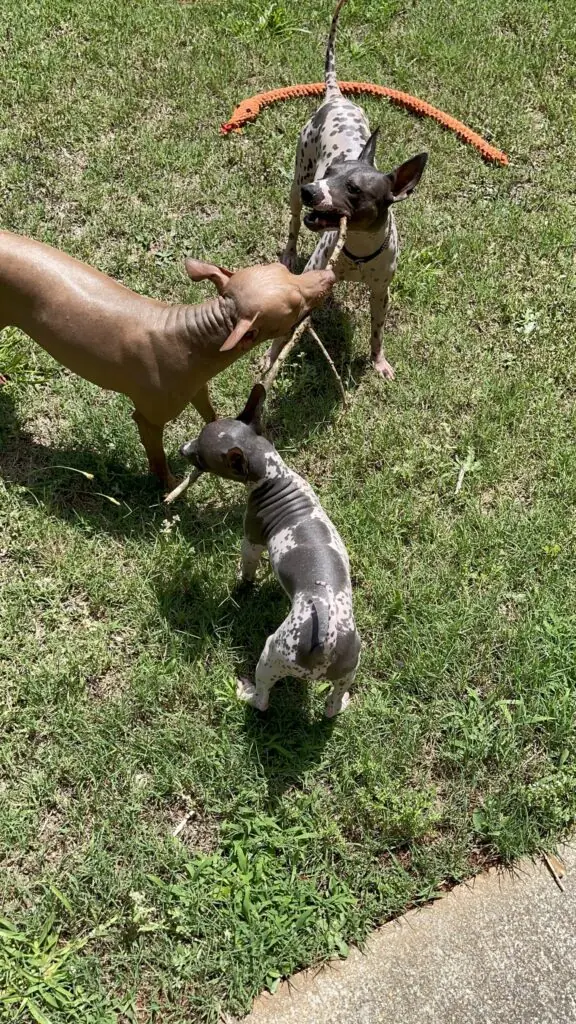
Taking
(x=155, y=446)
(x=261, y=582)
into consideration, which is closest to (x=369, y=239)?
(x=155, y=446)

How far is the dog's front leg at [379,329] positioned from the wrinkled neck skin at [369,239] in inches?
13.0

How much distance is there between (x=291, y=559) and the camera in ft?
10.4

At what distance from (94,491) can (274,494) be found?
136cm

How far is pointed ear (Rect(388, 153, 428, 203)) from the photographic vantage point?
3801 millimetres

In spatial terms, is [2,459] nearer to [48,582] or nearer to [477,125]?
[48,582]

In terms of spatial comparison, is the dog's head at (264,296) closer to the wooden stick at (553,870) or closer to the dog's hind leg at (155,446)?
the dog's hind leg at (155,446)

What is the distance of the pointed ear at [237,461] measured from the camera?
323 centimetres

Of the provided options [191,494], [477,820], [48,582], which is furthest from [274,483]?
[477,820]

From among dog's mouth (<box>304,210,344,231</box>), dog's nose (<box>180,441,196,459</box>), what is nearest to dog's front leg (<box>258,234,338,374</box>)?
dog's mouth (<box>304,210,344,231</box>)

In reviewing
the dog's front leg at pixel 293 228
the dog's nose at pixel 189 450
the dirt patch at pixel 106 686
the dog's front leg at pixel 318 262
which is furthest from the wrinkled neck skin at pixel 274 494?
the dog's front leg at pixel 293 228

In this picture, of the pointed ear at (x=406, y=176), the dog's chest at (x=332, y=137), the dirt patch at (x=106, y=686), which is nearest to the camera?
the dirt patch at (x=106, y=686)

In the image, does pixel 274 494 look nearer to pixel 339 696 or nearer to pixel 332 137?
pixel 339 696

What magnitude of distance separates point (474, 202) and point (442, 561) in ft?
10.1

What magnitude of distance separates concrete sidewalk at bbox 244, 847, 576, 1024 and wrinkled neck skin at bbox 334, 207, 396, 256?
10.1 feet
